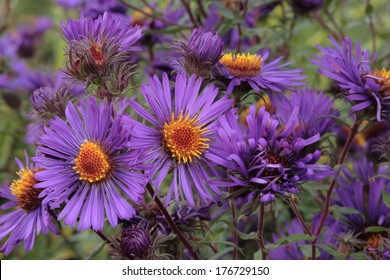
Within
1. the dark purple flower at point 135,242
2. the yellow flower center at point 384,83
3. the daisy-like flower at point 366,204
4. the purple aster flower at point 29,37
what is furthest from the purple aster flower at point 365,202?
the purple aster flower at point 29,37

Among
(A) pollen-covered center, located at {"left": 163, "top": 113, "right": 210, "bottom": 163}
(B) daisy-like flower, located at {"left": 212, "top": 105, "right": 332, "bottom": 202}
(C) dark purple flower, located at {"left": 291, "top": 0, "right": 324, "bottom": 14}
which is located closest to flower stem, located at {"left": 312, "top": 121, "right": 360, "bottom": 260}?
(B) daisy-like flower, located at {"left": 212, "top": 105, "right": 332, "bottom": 202}

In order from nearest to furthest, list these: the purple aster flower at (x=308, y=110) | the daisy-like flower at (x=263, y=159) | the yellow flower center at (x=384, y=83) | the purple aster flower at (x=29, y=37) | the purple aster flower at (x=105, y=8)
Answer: the daisy-like flower at (x=263, y=159), the yellow flower center at (x=384, y=83), the purple aster flower at (x=308, y=110), the purple aster flower at (x=105, y=8), the purple aster flower at (x=29, y=37)

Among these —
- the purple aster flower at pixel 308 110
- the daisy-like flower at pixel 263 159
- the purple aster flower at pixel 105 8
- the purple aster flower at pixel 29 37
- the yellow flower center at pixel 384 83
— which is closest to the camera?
the daisy-like flower at pixel 263 159

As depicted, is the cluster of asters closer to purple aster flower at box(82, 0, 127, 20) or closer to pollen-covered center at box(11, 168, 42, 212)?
pollen-covered center at box(11, 168, 42, 212)

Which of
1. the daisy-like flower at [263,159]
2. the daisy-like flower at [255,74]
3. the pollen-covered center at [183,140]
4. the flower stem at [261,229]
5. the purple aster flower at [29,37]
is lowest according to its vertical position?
the flower stem at [261,229]

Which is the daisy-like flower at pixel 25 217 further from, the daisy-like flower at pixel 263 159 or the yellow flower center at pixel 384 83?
the yellow flower center at pixel 384 83

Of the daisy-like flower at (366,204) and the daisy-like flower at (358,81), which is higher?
the daisy-like flower at (358,81)

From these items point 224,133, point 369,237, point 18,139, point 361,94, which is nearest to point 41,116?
point 224,133
